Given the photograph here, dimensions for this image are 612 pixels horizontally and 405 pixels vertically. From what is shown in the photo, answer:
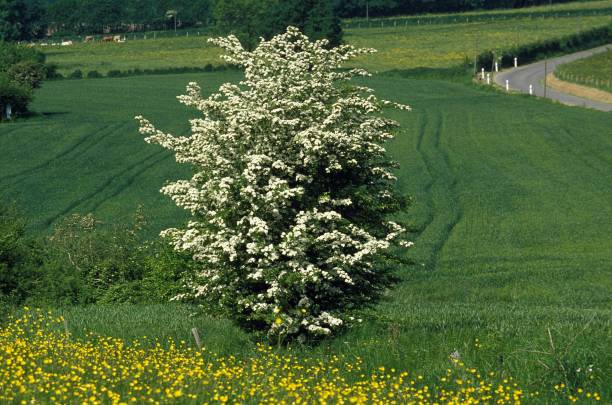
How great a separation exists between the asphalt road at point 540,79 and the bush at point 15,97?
137ft

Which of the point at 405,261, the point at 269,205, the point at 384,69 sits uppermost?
the point at 269,205

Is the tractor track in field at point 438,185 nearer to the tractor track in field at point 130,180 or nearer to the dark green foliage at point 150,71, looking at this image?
the tractor track in field at point 130,180

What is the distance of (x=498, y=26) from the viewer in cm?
15938

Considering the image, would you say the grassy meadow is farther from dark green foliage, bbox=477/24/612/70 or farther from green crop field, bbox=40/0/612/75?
green crop field, bbox=40/0/612/75

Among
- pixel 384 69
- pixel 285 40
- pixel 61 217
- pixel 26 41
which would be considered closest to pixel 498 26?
pixel 384 69

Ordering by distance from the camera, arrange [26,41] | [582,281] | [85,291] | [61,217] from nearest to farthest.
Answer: [85,291]
[582,281]
[61,217]
[26,41]

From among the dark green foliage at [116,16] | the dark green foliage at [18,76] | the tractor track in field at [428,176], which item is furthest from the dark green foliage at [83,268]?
the dark green foliage at [116,16]

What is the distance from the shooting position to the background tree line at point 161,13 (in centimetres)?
14825

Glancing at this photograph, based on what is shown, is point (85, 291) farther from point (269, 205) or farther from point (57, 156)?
point (57, 156)

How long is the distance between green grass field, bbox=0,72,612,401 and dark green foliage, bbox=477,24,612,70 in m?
21.8

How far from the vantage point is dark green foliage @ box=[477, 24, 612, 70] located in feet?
405

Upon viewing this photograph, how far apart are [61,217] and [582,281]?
22.8 metres

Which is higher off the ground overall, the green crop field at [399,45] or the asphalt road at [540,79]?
the green crop field at [399,45]

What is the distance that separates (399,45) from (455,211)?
101m
